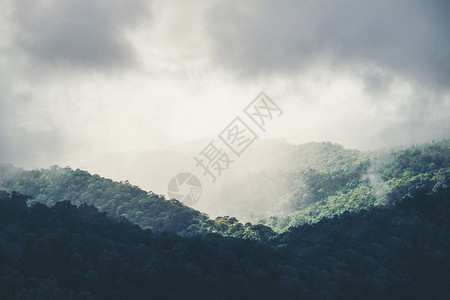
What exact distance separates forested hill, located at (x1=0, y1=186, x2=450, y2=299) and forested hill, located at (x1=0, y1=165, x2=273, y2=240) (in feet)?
51.9

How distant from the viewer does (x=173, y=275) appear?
47.4 m

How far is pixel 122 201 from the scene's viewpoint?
8319 centimetres

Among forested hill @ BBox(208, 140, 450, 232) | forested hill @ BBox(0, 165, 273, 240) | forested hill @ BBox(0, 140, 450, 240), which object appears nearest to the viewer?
forested hill @ BBox(0, 165, 273, 240)

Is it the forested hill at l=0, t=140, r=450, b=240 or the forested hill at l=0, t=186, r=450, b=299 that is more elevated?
the forested hill at l=0, t=140, r=450, b=240

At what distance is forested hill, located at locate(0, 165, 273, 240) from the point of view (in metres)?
78.2

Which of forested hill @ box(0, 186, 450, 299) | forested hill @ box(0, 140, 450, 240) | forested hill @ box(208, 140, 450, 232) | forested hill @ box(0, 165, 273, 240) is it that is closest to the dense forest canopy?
forested hill @ box(0, 186, 450, 299)

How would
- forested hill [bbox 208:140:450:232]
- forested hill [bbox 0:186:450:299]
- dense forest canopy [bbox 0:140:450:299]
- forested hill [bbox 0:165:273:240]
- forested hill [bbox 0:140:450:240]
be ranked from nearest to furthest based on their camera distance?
forested hill [bbox 0:186:450:299], dense forest canopy [bbox 0:140:450:299], forested hill [bbox 0:165:273:240], forested hill [bbox 0:140:450:240], forested hill [bbox 208:140:450:232]

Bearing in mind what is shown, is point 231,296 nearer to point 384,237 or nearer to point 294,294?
point 294,294

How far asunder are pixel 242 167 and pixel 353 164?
57.7 meters

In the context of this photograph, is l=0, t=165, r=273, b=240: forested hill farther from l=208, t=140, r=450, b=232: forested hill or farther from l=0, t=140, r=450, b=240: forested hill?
l=208, t=140, r=450, b=232: forested hill

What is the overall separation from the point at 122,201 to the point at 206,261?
34.9 m

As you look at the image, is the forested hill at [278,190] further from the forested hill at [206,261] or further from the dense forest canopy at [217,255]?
the forested hill at [206,261]

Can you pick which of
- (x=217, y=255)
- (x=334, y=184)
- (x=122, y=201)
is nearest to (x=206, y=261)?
(x=217, y=255)

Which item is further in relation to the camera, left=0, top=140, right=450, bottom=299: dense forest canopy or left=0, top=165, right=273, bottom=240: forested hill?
left=0, top=165, right=273, bottom=240: forested hill
